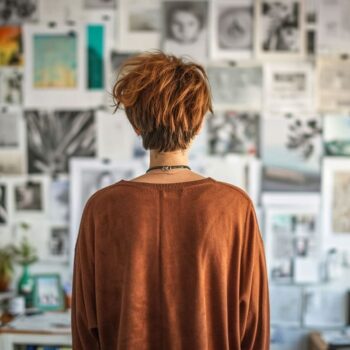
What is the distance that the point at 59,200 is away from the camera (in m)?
1.97

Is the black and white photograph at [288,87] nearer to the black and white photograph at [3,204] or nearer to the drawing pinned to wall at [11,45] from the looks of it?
the drawing pinned to wall at [11,45]

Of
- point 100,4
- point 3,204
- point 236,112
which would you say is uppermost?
point 100,4

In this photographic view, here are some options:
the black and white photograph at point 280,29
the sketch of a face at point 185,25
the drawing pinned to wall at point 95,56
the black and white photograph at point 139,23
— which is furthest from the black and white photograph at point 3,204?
the black and white photograph at point 280,29

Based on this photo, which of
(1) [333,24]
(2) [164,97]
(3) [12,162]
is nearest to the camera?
(2) [164,97]

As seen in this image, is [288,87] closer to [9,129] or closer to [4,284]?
[9,129]

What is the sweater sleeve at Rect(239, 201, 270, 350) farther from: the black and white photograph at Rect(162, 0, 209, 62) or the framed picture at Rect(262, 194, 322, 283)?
the black and white photograph at Rect(162, 0, 209, 62)

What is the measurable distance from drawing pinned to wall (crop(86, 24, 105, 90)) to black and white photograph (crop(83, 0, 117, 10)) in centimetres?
8

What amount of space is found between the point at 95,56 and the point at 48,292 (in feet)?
3.35

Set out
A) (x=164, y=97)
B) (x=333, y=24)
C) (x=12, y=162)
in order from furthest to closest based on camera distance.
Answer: (x=12, y=162) < (x=333, y=24) < (x=164, y=97)

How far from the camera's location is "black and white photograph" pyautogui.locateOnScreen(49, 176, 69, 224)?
1968 millimetres

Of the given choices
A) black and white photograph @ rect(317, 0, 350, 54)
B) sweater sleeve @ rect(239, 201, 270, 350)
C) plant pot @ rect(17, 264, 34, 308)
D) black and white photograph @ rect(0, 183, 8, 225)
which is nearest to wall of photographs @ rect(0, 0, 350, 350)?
black and white photograph @ rect(317, 0, 350, 54)

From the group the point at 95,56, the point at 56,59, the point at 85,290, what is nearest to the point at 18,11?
the point at 56,59

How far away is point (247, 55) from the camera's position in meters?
1.89

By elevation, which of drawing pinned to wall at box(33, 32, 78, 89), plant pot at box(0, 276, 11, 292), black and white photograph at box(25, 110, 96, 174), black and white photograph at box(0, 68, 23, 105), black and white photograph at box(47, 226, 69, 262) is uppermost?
drawing pinned to wall at box(33, 32, 78, 89)
